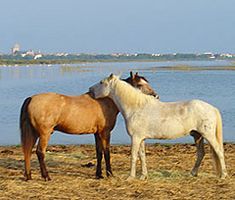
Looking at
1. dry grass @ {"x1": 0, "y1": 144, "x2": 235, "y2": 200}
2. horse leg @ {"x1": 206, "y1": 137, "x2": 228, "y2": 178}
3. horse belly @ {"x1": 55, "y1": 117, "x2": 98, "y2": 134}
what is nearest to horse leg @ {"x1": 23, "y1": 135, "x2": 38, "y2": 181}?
dry grass @ {"x1": 0, "y1": 144, "x2": 235, "y2": 200}

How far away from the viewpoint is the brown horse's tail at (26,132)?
8.99 meters

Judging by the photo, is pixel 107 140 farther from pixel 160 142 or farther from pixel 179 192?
pixel 160 142

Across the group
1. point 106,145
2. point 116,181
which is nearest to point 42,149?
point 106,145

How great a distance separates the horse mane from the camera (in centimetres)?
911

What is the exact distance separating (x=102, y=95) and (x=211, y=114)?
1.85 meters

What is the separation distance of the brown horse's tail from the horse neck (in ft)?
4.88

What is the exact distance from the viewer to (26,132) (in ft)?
29.8

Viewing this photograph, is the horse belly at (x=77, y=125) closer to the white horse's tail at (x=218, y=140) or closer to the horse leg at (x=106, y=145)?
the horse leg at (x=106, y=145)

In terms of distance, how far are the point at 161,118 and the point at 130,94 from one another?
0.67 meters

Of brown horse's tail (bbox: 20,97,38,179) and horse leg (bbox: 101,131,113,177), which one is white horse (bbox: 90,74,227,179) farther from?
brown horse's tail (bbox: 20,97,38,179)

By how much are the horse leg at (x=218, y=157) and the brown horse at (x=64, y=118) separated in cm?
140

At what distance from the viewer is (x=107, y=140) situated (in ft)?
30.7

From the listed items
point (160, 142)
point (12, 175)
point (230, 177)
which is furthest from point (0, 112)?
point (230, 177)

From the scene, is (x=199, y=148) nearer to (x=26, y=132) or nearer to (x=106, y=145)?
(x=106, y=145)
